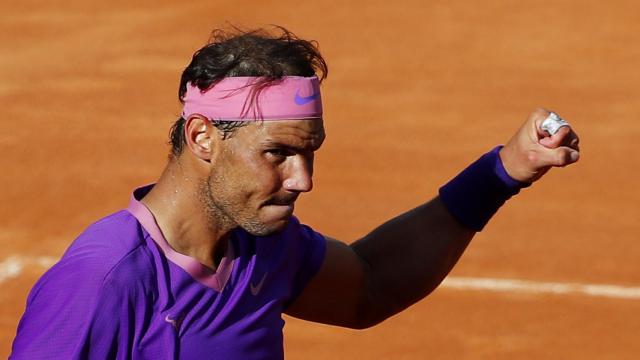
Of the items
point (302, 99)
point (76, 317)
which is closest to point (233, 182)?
point (302, 99)

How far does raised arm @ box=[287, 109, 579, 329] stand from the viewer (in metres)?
4.35

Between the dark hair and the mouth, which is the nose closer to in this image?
the mouth

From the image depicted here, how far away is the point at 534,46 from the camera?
38.2ft

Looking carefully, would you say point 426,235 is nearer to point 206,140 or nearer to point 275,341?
point 275,341

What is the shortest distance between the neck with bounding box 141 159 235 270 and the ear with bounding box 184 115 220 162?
8cm

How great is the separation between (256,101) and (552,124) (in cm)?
92

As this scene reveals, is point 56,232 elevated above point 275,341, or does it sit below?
below

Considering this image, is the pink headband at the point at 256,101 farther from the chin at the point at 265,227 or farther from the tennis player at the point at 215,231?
the chin at the point at 265,227

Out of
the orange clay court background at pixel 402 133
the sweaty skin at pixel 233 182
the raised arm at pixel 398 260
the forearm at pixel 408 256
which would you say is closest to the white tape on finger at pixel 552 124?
the raised arm at pixel 398 260

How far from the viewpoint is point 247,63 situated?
379cm

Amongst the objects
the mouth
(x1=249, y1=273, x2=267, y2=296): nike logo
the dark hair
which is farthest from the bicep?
the dark hair

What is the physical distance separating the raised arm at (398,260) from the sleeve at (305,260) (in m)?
0.03

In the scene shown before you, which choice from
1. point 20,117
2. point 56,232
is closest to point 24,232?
point 56,232

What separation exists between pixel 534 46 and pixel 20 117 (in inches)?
174
